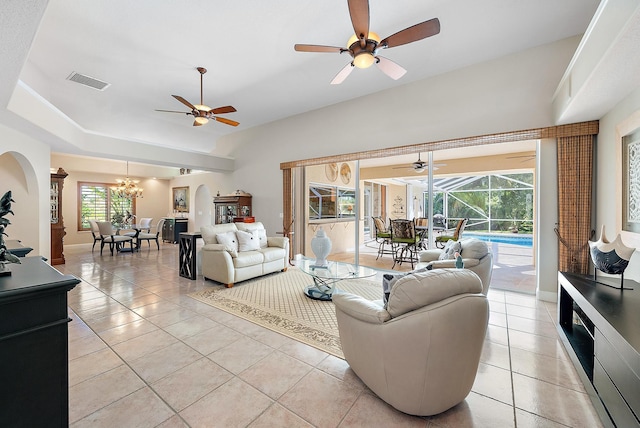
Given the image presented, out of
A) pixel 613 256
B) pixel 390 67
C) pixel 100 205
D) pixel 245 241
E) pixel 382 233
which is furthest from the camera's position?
pixel 100 205

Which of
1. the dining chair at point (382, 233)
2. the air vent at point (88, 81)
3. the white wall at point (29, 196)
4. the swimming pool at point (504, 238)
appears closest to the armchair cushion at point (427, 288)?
the dining chair at point (382, 233)

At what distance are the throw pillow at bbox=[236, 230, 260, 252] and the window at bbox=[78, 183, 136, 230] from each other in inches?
290

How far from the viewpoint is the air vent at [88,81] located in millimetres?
4305

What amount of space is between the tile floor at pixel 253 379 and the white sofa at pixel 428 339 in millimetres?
184

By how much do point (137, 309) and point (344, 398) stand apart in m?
2.83

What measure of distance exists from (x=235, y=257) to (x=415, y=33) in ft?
12.0

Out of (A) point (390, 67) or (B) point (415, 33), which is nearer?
(B) point (415, 33)

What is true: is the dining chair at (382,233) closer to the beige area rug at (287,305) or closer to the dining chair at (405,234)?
the dining chair at (405,234)

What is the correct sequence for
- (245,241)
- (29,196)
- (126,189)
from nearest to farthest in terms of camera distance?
(245,241)
(29,196)
(126,189)

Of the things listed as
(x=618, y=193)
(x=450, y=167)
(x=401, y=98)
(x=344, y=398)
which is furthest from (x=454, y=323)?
(x=450, y=167)

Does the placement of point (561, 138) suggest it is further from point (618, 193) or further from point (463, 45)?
point (463, 45)

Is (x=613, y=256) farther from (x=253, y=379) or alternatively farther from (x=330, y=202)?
(x=330, y=202)

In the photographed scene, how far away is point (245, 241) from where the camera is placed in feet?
15.7

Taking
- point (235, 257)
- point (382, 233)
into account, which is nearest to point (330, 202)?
point (382, 233)
